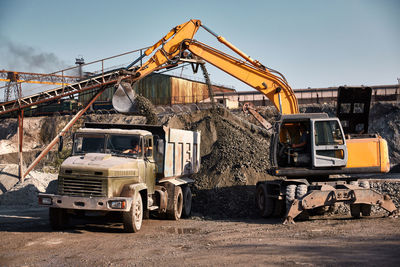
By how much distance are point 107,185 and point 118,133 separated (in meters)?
1.91

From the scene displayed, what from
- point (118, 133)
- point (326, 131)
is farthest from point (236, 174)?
point (118, 133)

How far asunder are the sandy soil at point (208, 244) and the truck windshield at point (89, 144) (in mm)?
2129

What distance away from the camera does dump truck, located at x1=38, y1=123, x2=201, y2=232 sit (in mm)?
9805

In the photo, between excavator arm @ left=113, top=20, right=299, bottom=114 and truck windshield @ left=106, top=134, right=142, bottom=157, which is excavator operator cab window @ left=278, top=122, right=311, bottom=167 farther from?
truck windshield @ left=106, top=134, right=142, bottom=157

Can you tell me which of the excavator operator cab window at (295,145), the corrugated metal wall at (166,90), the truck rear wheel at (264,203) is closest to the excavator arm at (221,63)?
the excavator operator cab window at (295,145)

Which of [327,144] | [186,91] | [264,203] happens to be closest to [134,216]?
[264,203]

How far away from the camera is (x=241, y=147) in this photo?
64.6ft

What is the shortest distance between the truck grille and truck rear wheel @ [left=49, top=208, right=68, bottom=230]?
34.1 inches

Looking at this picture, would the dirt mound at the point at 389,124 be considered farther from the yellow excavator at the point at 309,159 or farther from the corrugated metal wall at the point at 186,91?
the yellow excavator at the point at 309,159

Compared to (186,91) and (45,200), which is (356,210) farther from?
(186,91)

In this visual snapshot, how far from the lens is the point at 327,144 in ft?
38.7

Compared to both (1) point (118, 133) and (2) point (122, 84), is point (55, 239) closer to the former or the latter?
(1) point (118, 133)

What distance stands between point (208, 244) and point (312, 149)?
15.5 feet

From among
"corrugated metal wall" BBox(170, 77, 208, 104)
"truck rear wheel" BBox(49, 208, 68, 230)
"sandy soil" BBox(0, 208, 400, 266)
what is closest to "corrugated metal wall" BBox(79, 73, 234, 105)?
"corrugated metal wall" BBox(170, 77, 208, 104)
